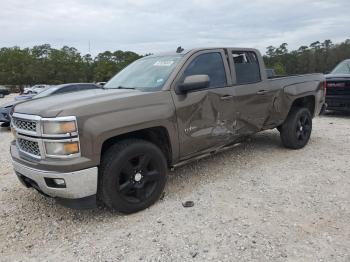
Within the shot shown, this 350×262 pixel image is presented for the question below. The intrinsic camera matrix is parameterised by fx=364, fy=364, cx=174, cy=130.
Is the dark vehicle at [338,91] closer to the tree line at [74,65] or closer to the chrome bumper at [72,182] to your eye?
the chrome bumper at [72,182]

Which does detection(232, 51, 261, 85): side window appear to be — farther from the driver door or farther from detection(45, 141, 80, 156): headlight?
detection(45, 141, 80, 156): headlight

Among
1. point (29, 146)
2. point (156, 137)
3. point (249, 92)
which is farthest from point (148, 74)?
point (29, 146)

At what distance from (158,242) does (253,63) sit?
11.5ft

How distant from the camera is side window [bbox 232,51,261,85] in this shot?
546 centimetres

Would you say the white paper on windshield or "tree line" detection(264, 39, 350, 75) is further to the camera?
"tree line" detection(264, 39, 350, 75)

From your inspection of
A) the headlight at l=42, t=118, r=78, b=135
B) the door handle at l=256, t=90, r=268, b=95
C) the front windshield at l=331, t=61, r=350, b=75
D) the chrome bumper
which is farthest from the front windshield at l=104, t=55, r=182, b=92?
the front windshield at l=331, t=61, r=350, b=75

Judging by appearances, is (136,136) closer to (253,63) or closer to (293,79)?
(253,63)

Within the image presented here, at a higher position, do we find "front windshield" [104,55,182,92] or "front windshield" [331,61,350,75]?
"front windshield" [104,55,182,92]

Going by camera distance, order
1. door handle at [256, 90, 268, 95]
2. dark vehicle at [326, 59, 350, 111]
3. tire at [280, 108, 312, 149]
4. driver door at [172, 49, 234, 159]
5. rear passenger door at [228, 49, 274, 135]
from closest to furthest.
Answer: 1. driver door at [172, 49, 234, 159]
2. rear passenger door at [228, 49, 274, 135]
3. door handle at [256, 90, 268, 95]
4. tire at [280, 108, 312, 149]
5. dark vehicle at [326, 59, 350, 111]

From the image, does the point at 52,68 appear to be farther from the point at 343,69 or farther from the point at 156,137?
the point at 156,137

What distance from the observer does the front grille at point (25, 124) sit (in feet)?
12.4

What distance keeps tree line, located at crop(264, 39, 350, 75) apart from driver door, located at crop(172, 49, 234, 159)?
5234 cm

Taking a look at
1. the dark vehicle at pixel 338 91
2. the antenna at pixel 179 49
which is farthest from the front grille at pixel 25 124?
the dark vehicle at pixel 338 91

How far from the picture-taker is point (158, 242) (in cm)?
350
